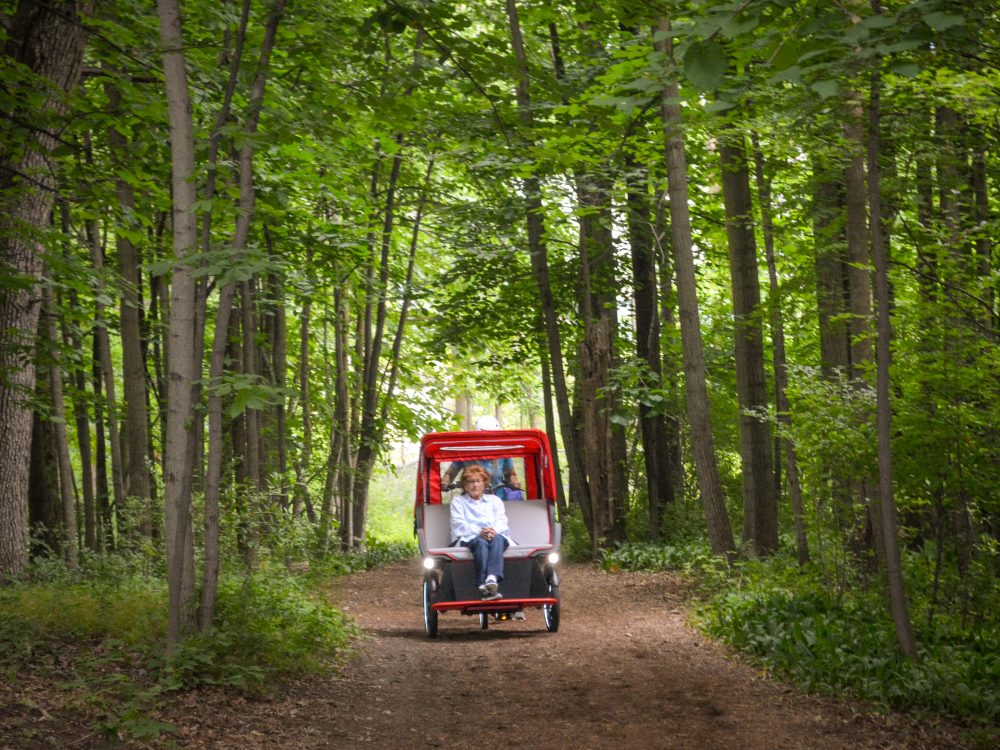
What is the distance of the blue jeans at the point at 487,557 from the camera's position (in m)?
9.70

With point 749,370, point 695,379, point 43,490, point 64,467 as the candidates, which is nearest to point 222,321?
point 64,467

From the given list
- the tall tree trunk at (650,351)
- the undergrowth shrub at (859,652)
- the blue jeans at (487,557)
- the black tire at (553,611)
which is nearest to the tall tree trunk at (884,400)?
the undergrowth shrub at (859,652)

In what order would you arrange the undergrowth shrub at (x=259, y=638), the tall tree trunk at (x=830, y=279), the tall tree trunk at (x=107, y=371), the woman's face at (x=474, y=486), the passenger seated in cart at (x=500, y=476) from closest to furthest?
the undergrowth shrub at (x=259, y=638)
the tall tree trunk at (x=830, y=279)
the woman's face at (x=474, y=486)
the passenger seated in cart at (x=500, y=476)
the tall tree trunk at (x=107, y=371)

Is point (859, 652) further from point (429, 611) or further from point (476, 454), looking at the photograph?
point (476, 454)

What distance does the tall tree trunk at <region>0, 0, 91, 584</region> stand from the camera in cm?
783

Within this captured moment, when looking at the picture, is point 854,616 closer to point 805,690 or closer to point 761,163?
point 805,690

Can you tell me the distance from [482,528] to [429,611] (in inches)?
38.6

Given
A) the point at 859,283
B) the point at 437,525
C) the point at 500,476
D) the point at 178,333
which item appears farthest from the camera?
the point at 500,476

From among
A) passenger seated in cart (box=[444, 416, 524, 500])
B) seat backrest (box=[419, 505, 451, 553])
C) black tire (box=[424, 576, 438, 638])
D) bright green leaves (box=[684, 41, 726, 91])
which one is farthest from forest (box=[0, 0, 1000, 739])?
passenger seated in cart (box=[444, 416, 524, 500])

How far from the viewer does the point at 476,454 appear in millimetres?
11047

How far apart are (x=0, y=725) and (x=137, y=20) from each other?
6.44 metres

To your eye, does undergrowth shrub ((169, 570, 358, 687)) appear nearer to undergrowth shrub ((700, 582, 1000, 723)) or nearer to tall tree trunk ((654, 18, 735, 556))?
undergrowth shrub ((700, 582, 1000, 723))

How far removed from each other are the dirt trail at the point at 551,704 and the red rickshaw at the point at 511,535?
0.37 meters

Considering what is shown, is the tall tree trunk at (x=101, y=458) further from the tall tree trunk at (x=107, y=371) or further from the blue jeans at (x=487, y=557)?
the blue jeans at (x=487, y=557)
